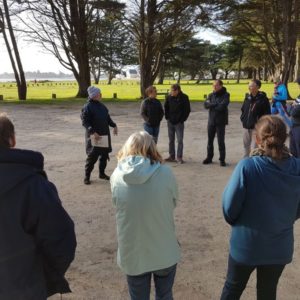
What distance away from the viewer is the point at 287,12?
26.8 meters

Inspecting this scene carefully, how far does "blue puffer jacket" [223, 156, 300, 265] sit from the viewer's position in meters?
2.81

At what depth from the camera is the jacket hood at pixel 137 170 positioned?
2756 mm

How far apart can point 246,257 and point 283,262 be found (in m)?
0.26

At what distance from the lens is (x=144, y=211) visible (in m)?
2.83

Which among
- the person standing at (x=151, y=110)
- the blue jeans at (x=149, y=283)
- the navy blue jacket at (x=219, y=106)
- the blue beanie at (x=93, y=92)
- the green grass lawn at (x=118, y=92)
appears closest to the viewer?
the blue jeans at (x=149, y=283)

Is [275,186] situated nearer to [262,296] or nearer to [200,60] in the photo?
[262,296]

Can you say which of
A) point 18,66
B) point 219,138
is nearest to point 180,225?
point 219,138

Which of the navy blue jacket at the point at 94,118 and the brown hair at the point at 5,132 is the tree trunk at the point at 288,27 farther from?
the brown hair at the point at 5,132

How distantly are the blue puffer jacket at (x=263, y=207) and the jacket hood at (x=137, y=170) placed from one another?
0.58 metres

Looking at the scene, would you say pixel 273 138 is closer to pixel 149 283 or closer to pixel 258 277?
pixel 258 277

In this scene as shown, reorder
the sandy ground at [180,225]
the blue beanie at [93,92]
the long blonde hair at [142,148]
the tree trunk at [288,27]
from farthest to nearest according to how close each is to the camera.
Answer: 1. the tree trunk at [288,27]
2. the blue beanie at [93,92]
3. the sandy ground at [180,225]
4. the long blonde hair at [142,148]

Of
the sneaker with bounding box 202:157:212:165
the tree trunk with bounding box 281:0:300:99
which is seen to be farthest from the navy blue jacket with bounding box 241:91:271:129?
the tree trunk with bounding box 281:0:300:99

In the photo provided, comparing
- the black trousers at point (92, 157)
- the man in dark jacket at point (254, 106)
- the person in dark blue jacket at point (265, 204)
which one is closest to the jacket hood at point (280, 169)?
the person in dark blue jacket at point (265, 204)

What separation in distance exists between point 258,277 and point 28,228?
1.71 meters
